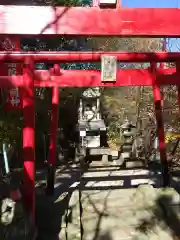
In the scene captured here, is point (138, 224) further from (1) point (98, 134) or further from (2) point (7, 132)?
(1) point (98, 134)

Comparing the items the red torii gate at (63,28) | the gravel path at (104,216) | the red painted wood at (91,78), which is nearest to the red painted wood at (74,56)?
the red torii gate at (63,28)

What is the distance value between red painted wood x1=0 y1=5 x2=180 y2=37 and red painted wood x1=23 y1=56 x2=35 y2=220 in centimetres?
50

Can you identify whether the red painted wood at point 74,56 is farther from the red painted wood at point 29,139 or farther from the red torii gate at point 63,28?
the red painted wood at point 29,139

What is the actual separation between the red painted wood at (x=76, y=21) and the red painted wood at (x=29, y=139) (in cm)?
50

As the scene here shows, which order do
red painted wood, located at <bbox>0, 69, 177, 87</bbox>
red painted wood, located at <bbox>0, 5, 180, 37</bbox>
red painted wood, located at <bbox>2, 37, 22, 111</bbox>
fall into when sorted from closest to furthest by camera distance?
1. red painted wood, located at <bbox>0, 5, 180, 37</bbox>
2. red painted wood, located at <bbox>0, 69, 177, 87</bbox>
3. red painted wood, located at <bbox>2, 37, 22, 111</bbox>

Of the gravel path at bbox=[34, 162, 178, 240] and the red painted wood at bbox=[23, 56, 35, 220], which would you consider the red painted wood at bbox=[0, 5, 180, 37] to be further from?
the gravel path at bbox=[34, 162, 178, 240]

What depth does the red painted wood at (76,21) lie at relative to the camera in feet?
14.8

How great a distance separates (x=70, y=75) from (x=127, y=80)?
1150 mm

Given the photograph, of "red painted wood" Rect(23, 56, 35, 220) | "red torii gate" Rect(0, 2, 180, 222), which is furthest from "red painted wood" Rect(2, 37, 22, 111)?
A: "red painted wood" Rect(23, 56, 35, 220)

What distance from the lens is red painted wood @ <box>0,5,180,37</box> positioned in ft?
14.8

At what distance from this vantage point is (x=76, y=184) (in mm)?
9086

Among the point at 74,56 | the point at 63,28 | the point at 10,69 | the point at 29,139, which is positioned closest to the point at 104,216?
the point at 29,139

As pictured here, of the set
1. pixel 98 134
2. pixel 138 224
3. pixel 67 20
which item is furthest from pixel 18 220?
pixel 98 134

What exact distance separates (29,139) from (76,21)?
65.8 inches
